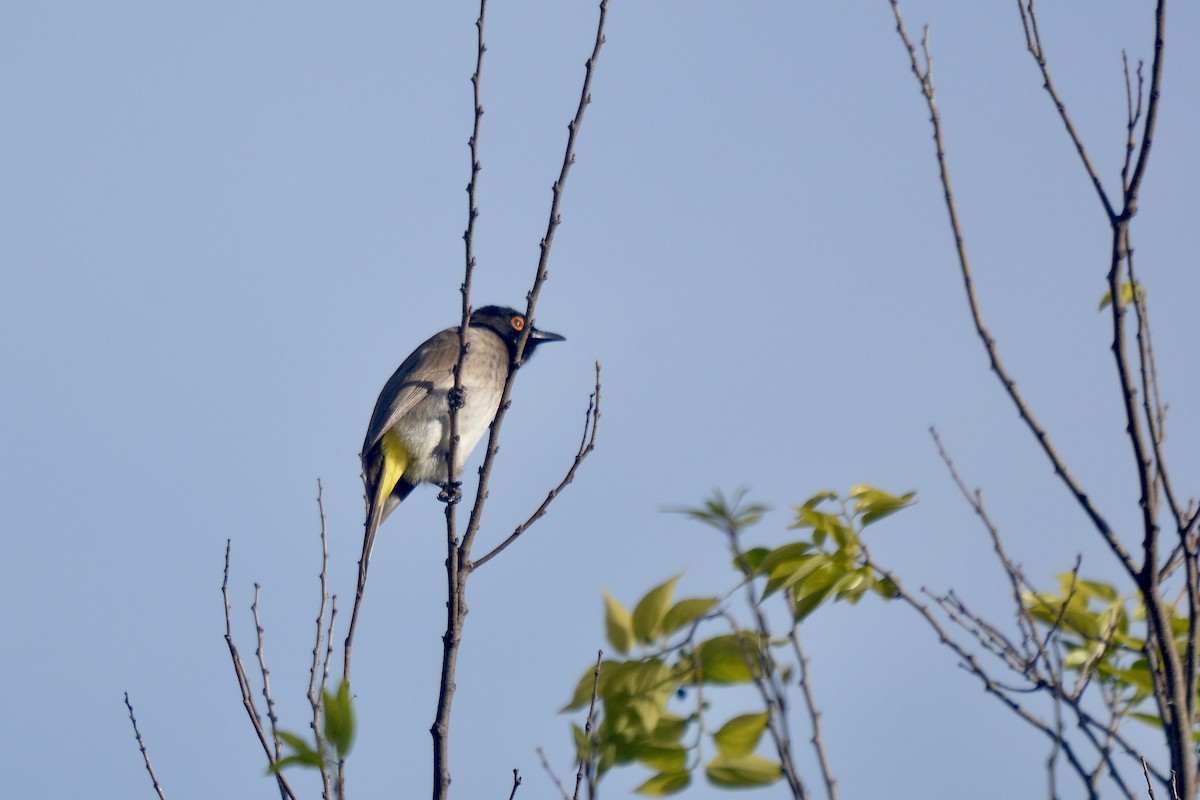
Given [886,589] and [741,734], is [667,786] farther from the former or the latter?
[886,589]

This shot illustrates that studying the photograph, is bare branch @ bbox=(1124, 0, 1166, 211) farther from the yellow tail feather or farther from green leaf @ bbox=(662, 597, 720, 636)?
the yellow tail feather

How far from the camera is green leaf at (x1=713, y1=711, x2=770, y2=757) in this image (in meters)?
1.99

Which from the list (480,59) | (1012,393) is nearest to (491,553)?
(480,59)

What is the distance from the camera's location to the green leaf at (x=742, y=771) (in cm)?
194

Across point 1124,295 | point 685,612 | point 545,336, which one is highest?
point 545,336

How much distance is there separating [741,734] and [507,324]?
7735mm

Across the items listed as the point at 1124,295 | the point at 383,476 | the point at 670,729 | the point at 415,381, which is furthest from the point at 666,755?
the point at 415,381

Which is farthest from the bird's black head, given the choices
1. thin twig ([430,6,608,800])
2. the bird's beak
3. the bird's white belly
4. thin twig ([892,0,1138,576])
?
thin twig ([892,0,1138,576])

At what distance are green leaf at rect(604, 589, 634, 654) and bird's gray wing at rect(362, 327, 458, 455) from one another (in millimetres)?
5627

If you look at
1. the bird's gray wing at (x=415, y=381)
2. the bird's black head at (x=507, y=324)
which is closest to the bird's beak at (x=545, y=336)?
the bird's black head at (x=507, y=324)

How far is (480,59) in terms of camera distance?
393cm

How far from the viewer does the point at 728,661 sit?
202 cm

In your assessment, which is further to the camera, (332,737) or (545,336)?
(545,336)

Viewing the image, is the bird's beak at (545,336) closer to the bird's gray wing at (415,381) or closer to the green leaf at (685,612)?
the bird's gray wing at (415,381)
